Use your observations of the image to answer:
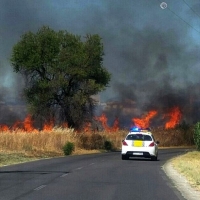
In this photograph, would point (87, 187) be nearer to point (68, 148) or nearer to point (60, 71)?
point (68, 148)

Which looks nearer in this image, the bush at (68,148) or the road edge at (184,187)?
the road edge at (184,187)

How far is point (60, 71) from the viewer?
6450 centimetres

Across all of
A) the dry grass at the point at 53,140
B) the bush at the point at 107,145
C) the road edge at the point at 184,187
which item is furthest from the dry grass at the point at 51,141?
the road edge at the point at 184,187

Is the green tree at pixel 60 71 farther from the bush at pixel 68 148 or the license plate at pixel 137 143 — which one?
the license plate at pixel 137 143

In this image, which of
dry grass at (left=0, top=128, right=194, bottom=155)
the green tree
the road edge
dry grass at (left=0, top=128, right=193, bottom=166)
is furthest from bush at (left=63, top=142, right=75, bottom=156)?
the road edge

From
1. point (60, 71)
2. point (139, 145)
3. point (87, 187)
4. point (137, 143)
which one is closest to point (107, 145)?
point (60, 71)

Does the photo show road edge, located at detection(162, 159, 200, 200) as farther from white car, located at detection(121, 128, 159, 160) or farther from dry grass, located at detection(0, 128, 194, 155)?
dry grass, located at detection(0, 128, 194, 155)

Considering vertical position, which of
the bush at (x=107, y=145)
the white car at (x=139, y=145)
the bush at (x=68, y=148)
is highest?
the bush at (x=107, y=145)

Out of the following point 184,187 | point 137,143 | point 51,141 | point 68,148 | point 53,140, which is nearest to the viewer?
point 184,187

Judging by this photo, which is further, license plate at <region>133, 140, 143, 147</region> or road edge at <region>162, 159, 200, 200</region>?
license plate at <region>133, 140, 143, 147</region>

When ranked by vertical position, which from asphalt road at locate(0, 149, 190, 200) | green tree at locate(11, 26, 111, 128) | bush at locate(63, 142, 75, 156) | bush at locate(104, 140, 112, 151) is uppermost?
green tree at locate(11, 26, 111, 128)

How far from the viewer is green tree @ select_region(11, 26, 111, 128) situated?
64.1 metres

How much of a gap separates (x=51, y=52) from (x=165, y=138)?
22.0m

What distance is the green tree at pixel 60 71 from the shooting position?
64.1 m
